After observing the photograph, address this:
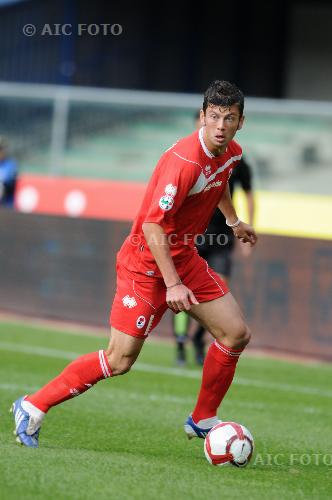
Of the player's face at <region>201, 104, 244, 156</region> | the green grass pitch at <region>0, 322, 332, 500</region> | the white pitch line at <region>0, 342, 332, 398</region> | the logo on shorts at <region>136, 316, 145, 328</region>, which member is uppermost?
the player's face at <region>201, 104, 244, 156</region>

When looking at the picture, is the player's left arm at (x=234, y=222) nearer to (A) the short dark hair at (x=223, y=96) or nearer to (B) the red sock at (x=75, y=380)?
(A) the short dark hair at (x=223, y=96)

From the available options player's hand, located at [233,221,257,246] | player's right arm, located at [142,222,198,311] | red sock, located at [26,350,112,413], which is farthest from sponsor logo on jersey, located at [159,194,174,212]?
player's hand, located at [233,221,257,246]

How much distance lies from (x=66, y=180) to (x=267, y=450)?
10744 mm

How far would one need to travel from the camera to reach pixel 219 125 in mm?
6914

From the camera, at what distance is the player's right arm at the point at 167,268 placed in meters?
6.77

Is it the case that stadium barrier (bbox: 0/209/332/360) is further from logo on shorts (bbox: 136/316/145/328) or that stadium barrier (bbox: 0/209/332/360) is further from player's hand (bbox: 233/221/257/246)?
logo on shorts (bbox: 136/316/145/328)

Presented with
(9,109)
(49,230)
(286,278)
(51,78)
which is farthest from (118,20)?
(286,278)

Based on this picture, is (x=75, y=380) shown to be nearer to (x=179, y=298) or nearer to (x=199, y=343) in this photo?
(x=179, y=298)

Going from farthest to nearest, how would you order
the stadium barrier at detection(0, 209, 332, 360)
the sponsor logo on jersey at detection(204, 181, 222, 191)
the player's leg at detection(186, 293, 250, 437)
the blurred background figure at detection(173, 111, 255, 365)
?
the stadium barrier at detection(0, 209, 332, 360)
the blurred background figure at detection(173, 111, 255, 365)
the player's leg at detection(186, 293, 250, 437)
the sponsor logo on jersey at detection(204, 181, 222, 191)

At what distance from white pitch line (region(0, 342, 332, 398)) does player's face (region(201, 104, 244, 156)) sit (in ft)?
15.0

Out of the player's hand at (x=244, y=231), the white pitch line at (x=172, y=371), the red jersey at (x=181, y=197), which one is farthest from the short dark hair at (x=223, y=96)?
the white pitch line at (x=172, y=371)

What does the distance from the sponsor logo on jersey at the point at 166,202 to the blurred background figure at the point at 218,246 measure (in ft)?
16.8

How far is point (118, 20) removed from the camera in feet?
88.7

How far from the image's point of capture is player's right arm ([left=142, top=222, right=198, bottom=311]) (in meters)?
6.77
